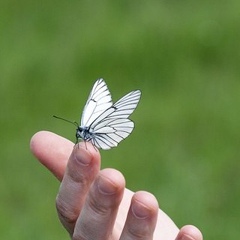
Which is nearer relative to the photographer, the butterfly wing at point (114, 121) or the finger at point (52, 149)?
the butterfly wing at point (114, 121)

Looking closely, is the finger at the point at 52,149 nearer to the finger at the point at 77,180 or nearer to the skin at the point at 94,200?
the skin at the point at 94,200

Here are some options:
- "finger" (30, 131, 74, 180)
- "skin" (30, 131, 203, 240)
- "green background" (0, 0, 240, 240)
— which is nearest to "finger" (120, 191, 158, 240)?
"skin" (30, 131, 203, 240)

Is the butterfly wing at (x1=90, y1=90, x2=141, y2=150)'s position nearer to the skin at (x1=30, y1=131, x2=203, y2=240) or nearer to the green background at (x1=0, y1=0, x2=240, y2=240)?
the skin at (x1=30, y1=131, x2=203, y2=240)

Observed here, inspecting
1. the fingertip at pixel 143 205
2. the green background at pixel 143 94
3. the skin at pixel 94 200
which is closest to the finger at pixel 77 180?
the skin at pixel 94 200

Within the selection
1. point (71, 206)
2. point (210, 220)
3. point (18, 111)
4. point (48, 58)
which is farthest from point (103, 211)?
point (48, 58)

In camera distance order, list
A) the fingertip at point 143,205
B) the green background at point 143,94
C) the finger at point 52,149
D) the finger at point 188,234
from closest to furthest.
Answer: the fingertip at point 143,205 < the finger at point 188,234 < the finger at point 52,149 < the green background at point 143,94

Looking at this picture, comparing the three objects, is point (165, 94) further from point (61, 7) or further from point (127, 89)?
point (61, 7)
